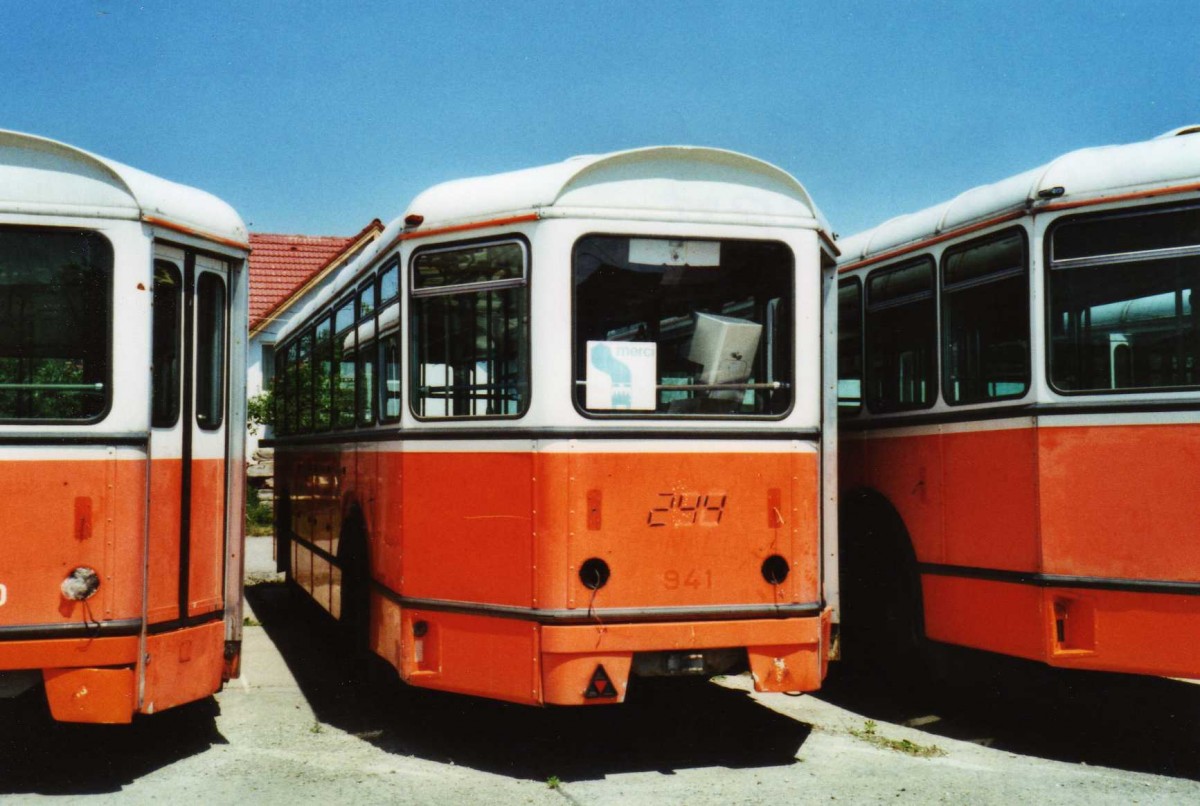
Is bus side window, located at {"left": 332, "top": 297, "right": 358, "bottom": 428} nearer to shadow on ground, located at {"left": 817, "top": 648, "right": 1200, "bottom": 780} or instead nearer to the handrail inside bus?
the handrail inside bus

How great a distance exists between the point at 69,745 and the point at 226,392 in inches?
84.0

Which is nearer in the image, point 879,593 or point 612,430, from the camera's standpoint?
point 612,430

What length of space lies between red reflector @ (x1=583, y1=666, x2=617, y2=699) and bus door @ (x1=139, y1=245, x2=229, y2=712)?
6.53 ft

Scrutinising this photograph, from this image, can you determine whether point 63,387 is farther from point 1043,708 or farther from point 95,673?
point 1043,708

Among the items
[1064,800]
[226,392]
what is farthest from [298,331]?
[1064,800]

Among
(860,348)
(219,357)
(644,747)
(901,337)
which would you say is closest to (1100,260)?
(901,337)

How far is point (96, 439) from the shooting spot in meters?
5.43

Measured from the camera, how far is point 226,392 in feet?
20.2

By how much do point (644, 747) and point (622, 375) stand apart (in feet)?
7.04

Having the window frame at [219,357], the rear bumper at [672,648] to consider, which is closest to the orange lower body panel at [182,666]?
the window frame at [219,357]

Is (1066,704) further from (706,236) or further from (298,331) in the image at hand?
(298,331)

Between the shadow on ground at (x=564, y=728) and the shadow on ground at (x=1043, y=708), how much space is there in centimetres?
96

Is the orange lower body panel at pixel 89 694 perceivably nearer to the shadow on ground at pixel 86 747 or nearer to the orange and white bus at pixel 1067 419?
the shadow on ground at pixel 86 747

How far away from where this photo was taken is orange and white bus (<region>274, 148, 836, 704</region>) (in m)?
5.71
